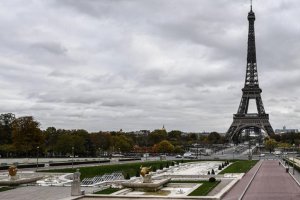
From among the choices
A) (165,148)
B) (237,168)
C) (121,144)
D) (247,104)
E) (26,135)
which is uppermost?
(247,104)

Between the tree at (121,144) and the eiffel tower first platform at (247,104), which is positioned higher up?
the eiffel tower first platform at (247,104)

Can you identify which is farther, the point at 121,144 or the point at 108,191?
the point at 121,144

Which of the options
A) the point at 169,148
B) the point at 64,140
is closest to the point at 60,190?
the point at 64,140

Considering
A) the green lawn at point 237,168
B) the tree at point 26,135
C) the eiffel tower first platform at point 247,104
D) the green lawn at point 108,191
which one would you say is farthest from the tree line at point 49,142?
the green lawn at point 108,191

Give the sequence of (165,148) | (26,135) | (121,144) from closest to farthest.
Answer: (26,135), (121,144), (165,148)

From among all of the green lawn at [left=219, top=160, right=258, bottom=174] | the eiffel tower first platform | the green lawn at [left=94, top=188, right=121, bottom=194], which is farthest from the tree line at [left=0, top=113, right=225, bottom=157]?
the green lawn at [left=94, top=188, right=121, bottom=194]

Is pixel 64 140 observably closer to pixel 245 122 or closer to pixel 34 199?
pixel 34 199

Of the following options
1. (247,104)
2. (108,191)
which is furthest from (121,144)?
(108,191)

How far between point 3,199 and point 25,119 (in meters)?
66.6

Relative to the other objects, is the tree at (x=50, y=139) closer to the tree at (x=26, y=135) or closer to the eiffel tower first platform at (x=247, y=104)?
the tree at (x=26, y=135)

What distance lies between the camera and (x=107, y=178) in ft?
143

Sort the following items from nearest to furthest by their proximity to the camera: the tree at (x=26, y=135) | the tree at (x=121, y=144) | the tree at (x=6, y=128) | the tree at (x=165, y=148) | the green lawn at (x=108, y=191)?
the green lawn at (x=108, y=191) → the tree at (x=26, y=135) → the tree at (x=6, y=128) → the tree at (x=121, y=144) → the tree at (x=165, y=148)

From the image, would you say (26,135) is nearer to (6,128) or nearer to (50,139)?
(6,128)

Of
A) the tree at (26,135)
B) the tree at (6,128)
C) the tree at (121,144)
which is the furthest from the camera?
the tree at (121,144)
